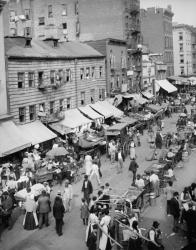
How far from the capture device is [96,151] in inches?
1240

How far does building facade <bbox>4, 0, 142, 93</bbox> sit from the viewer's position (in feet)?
190

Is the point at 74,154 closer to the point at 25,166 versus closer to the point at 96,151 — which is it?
the point at 96,151

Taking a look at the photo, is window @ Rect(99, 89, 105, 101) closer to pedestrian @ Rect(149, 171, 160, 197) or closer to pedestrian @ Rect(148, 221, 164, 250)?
pedestrian @ Rect(149, 171, 160, 197)

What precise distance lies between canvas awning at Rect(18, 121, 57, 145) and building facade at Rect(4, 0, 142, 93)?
78.6 feet

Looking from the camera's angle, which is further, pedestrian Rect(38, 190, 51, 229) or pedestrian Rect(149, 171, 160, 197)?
pedestrian Rect(149, 171, 160, 197)

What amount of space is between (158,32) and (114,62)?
39.9 metres

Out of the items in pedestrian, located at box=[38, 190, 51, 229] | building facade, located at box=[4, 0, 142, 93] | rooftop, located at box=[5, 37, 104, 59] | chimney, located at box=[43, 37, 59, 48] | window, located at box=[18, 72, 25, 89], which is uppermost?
building facade, located at box=[4, 0, 142, 93]

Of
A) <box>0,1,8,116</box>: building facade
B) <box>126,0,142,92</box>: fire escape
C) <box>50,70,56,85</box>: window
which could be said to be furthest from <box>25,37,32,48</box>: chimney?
<box>126,0,142,92</box>: fire escape

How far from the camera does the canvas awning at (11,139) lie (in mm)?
27566

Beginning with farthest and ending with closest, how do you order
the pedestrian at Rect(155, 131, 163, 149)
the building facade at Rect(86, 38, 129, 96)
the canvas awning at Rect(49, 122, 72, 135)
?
the building facade at Rect(86, 38, 129, 96)
the canvas awning at Rect(49, 122, 72, 135)
the pedestrian at Rect(155, 131, 163, 149)

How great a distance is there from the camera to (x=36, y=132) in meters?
33.2

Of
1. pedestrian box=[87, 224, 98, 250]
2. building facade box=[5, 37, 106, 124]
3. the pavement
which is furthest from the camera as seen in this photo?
building facade box=[5, 37, 106, 124]

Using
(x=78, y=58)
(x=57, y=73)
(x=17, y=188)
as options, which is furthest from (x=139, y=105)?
(x=17, y=188)

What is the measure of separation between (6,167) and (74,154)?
6.28m
